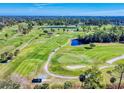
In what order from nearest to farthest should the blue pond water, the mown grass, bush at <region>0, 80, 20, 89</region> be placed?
bush at <region>0, 80, 20, 89</region> < the mown grass < the blue pond water

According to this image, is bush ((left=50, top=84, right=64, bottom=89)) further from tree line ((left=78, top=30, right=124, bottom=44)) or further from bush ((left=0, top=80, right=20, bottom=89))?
tree line ((left=78, top=30, right=124, bottom=44))

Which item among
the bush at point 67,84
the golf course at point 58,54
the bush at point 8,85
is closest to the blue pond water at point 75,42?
the golf course at point 58,54

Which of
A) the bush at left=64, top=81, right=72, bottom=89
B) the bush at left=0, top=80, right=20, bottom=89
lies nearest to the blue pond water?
the bush at left=64, top=81, right=72, bottom=89

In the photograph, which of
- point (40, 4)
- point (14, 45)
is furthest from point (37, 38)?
point (40, 4)

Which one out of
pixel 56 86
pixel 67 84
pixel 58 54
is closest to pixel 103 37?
pixel 58 54

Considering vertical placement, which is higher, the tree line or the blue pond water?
the tree line

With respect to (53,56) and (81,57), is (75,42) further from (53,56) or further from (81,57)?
(53,56)

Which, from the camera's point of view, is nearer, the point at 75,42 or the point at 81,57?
the point at 81,57

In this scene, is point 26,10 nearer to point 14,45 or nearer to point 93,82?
point 14,45

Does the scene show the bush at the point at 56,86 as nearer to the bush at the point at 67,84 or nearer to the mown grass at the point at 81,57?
the bush at the point at 67,84

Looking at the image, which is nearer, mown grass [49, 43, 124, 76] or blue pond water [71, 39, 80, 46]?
mown grass [49, 43, 124, 76]

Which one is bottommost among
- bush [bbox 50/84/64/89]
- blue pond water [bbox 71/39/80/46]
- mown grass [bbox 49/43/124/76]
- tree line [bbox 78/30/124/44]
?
bush [bbox 50/84/64/89]
